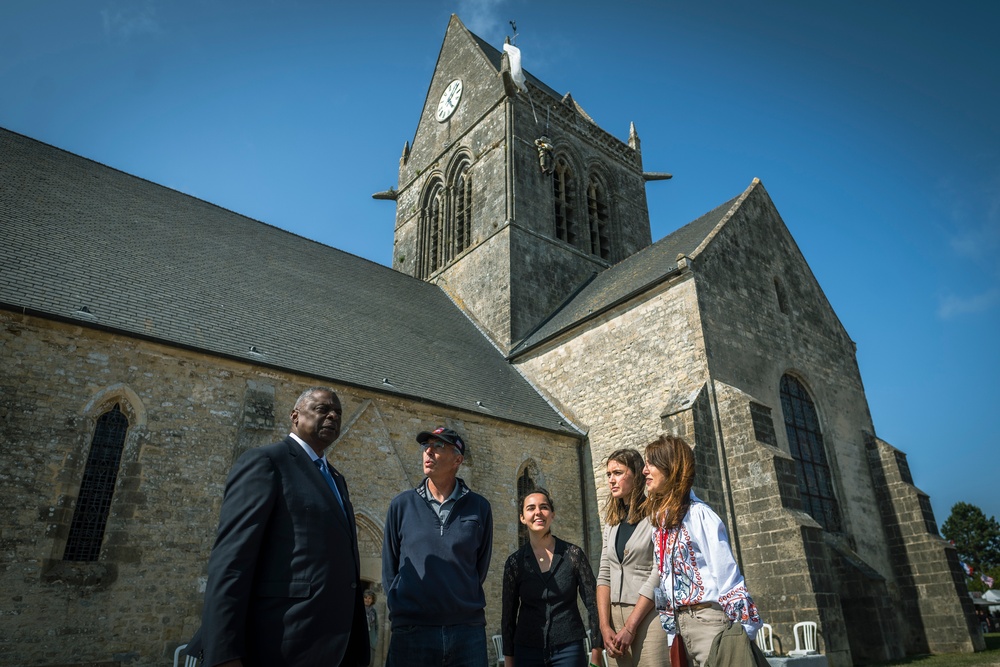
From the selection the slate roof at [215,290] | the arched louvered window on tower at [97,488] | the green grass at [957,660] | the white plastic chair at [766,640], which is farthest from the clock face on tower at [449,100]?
the green grass at [957,660]

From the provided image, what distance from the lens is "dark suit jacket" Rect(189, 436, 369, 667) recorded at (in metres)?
2.42

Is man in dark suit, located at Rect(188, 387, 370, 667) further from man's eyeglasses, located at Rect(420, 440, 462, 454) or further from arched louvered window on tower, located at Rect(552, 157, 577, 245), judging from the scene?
arched louvered window on tower, located at Rect(552, 157, 577, 245)

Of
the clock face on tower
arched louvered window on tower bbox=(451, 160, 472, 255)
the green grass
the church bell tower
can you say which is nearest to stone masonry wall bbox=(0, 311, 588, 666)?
the green grass

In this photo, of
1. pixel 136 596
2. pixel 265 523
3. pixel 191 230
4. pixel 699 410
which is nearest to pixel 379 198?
pixel 191 230

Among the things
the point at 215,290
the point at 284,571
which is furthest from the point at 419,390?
the point at 284,571

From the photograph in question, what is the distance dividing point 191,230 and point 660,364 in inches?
417

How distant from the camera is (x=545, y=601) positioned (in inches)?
157

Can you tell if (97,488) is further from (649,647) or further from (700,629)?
(700,629)

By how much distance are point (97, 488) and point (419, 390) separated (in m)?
5.49

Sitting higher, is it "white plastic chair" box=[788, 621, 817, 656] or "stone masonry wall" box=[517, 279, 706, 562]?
"stone masonry wall" box=[517, 279, 706, 562]

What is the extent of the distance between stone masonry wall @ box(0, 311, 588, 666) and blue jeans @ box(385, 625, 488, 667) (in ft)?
21.7

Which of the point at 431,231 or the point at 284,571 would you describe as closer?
the point at 284,571

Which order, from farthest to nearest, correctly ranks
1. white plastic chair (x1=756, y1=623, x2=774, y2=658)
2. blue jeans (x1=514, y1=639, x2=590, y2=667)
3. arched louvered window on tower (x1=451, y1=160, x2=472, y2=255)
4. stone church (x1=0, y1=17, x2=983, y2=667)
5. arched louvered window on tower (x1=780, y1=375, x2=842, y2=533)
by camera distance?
arched louvered window on tower (x1=451, y1=160, x2=472, y2=255), arched louvered window on tower (x1=780, y1=375, x2=842, y2=533), white plastic chair (x1=756, y1=623, x2=774, y2=658), stone church (x1=0, y1=17, x2=983, y2=667), blue jeans (x1=514, y1=639, x2=590, y2=667)

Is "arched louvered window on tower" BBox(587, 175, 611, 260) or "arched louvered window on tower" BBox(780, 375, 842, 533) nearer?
"arched louvered window on tower" BBox(780, 375, 842, 533)
